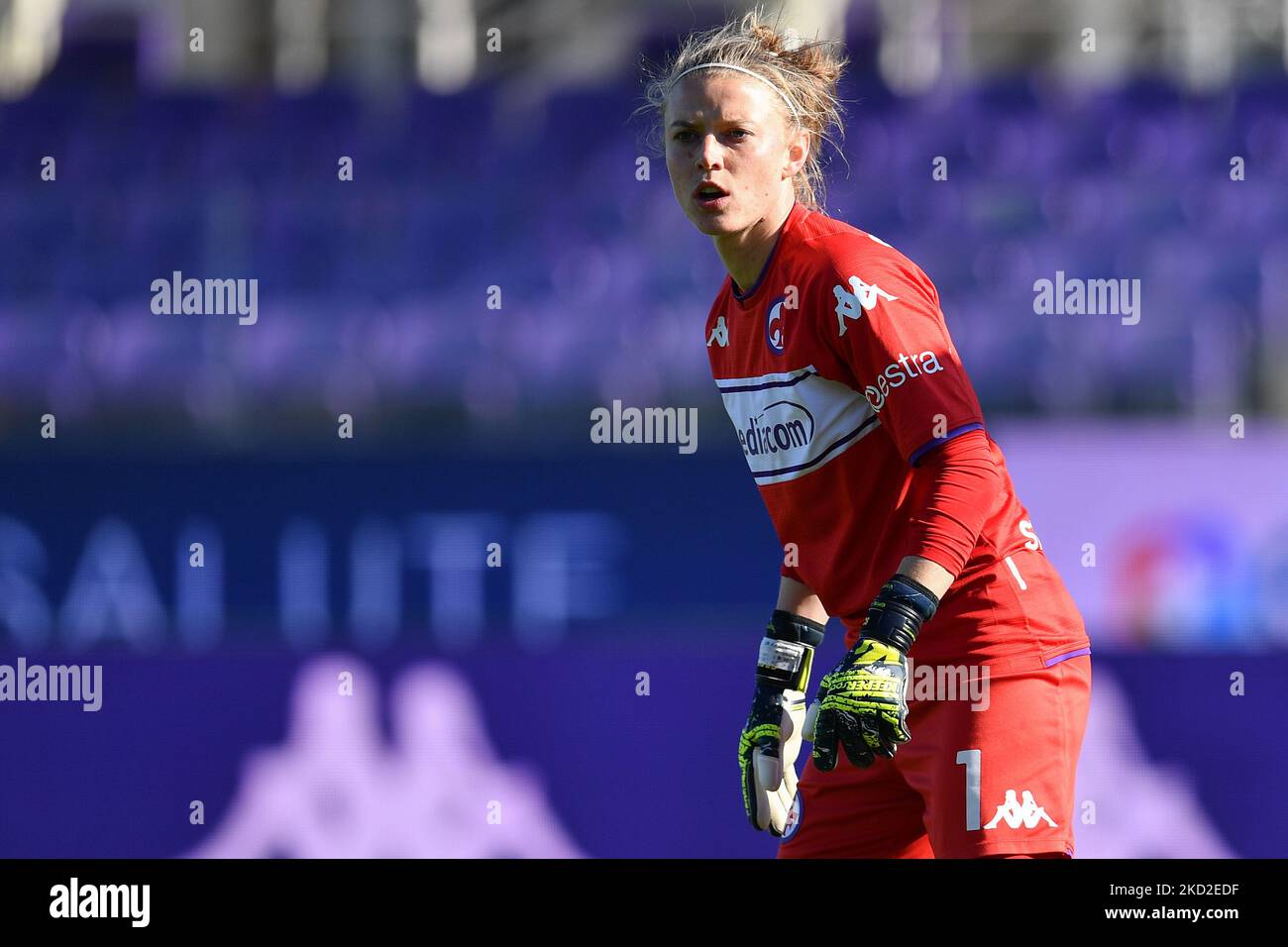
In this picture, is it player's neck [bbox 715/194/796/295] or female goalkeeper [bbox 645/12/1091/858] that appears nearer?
female goalkeeper [bbox 645/12/1091/858]

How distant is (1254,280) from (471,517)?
4.03m

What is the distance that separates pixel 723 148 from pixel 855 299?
1.30 ft

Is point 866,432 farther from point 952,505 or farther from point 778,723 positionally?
point 778,723

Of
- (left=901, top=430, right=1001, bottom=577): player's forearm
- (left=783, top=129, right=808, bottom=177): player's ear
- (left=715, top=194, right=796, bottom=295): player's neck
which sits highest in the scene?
(left=783, top=129, right=808, bottom=177): player's ear

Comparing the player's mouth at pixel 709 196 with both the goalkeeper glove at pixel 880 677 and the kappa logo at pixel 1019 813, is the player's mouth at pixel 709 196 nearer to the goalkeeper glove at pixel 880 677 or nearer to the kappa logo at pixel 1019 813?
the goalkeeper glove at pixel 880 677

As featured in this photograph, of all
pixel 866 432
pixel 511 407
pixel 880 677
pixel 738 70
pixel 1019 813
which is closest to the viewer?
pixel 880 677

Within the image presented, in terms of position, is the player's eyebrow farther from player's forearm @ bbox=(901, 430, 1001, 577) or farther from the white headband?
player's forearm @ bbox=(901, 430, 1001, 577)

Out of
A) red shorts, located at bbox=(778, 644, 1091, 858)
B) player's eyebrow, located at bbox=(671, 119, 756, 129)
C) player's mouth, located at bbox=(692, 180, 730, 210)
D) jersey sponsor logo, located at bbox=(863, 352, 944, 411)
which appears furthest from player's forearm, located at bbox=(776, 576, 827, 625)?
player's eyebrow, located at bbox=(671, 119, 756, 129)

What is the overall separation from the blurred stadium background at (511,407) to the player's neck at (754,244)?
190 centimetres

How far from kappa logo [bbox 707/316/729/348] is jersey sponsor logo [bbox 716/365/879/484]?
4.2 inches

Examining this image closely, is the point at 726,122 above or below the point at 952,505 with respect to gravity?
above

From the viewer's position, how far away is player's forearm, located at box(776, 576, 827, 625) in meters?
3.06

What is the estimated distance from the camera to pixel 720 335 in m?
2.96

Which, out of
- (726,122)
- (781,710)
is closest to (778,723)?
(781,710)
